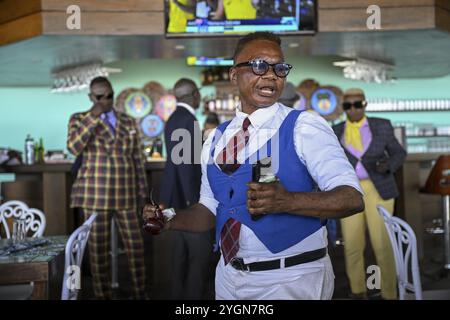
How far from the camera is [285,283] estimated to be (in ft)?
5.15

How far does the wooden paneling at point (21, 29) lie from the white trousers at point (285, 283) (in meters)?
3.76

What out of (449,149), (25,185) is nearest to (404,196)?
(449,149)

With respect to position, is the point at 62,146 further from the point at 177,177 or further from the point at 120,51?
the point at 177,177

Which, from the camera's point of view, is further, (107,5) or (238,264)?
(107,5)

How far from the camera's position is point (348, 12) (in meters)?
4.86

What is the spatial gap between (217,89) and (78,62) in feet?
7.85

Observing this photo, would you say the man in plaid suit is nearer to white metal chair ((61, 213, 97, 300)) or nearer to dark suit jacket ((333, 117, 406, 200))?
white metal chair ((61, 213, 97, 300))

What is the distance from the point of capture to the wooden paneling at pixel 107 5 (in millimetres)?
4703

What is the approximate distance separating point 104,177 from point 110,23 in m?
1.38

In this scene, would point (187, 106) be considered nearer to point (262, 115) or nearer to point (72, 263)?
point (72, 263)

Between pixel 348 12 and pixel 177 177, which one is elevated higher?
pixel 348 12

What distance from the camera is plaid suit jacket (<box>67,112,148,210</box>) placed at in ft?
13.6

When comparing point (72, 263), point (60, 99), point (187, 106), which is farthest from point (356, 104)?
point (60, 99)

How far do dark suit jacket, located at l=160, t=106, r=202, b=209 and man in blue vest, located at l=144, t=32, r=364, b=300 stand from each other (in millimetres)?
2069
